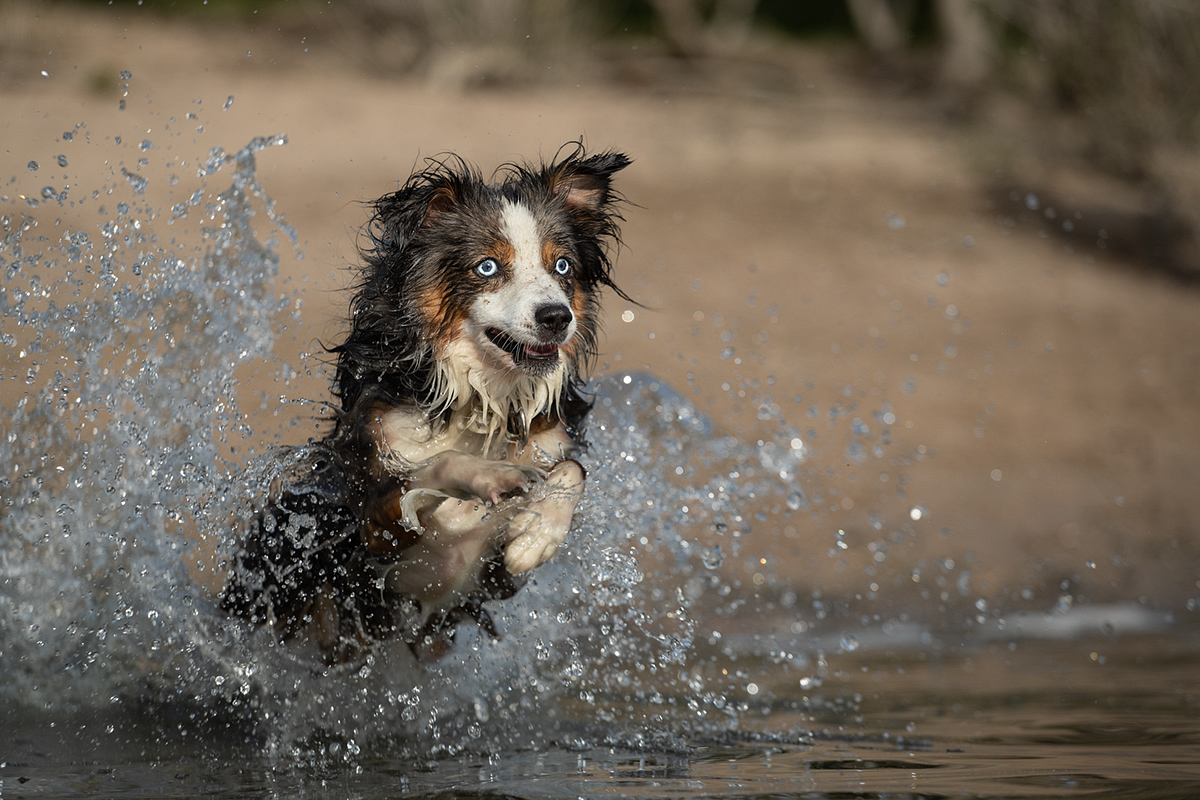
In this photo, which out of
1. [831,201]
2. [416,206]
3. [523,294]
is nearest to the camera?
[523,294]

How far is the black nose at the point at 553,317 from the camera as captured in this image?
3.78 m

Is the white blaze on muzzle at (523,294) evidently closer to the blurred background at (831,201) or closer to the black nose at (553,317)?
the black nose at (553,317)

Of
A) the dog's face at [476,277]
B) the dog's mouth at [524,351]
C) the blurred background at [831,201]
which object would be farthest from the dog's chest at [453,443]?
the blurred background at [831,201]

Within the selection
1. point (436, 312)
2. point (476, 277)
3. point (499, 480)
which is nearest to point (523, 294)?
point (476, 277)

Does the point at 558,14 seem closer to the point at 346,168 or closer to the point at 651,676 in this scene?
the point at 346,168

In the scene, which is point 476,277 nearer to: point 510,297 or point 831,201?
point 510,297

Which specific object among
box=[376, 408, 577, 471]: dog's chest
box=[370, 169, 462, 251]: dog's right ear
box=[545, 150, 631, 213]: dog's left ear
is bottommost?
box=[376, 408, 577, 471]: dog's chest

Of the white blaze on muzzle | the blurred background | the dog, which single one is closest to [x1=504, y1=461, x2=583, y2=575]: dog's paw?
the dog

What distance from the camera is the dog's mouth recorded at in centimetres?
393

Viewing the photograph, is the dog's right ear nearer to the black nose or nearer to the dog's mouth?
the dog's mouth

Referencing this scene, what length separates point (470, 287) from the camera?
396 centimetres

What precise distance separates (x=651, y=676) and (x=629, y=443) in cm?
110

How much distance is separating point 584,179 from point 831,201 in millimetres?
9544

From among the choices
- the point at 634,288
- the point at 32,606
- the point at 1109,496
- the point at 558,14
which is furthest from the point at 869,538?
the point at 558,14
